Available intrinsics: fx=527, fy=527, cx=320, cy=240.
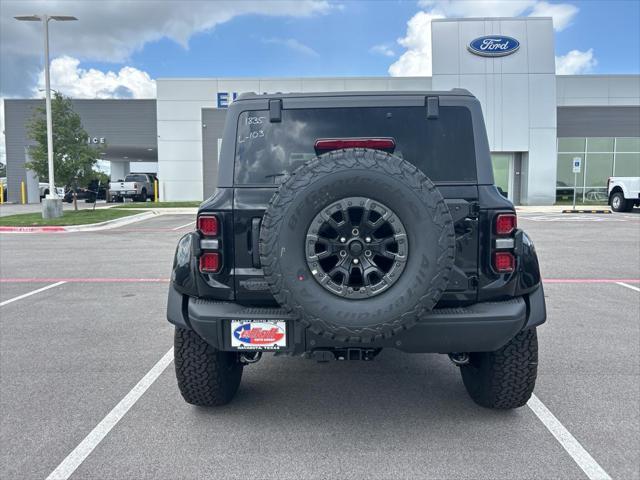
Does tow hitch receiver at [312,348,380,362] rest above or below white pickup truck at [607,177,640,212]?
below

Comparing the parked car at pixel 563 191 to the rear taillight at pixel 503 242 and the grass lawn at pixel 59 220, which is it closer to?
the grass lawn at pixel 59 220

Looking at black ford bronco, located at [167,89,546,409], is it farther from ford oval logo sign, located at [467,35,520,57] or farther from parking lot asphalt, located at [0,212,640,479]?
ford oval logo sign, located at [467,35,520,57]

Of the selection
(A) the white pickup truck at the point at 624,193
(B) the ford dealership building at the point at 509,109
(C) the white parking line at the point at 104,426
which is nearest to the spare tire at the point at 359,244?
(C) the white parking line at the point at 104,426

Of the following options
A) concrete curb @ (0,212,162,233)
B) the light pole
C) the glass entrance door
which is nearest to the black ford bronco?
concrete curb @ (0,212,162,233)

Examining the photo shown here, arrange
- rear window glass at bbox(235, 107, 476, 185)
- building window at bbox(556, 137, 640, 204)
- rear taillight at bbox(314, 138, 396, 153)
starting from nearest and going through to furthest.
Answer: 1. rear taillight at bbox(314, 138, 396, 153)
2. rear window glass at bbox(235, 107, 476, 185)
3. building window at bbox(556, 137, 640, 204)

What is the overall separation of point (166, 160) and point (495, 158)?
19441 millimetres

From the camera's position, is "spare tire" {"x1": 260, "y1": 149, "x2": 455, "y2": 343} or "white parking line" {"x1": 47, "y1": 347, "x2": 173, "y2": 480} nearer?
"spare tire" {"x1": 260, "y1": 149, "x2": 455, "y2": 343}

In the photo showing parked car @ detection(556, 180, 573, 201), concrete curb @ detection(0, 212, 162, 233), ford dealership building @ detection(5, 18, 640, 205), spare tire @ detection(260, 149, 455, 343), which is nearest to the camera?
spare tire @ detection(260, 149, 455, 343)

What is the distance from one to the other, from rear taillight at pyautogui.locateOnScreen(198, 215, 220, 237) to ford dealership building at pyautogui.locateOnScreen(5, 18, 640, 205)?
2703 centimetres

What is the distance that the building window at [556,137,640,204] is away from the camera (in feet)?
104

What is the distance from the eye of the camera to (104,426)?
3463 millimetres

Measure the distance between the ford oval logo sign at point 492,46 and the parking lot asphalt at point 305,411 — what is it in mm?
A: 24304

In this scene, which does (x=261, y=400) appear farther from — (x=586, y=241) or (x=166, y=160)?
(x=166, y=160)

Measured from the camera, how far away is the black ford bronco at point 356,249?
8.91ft
